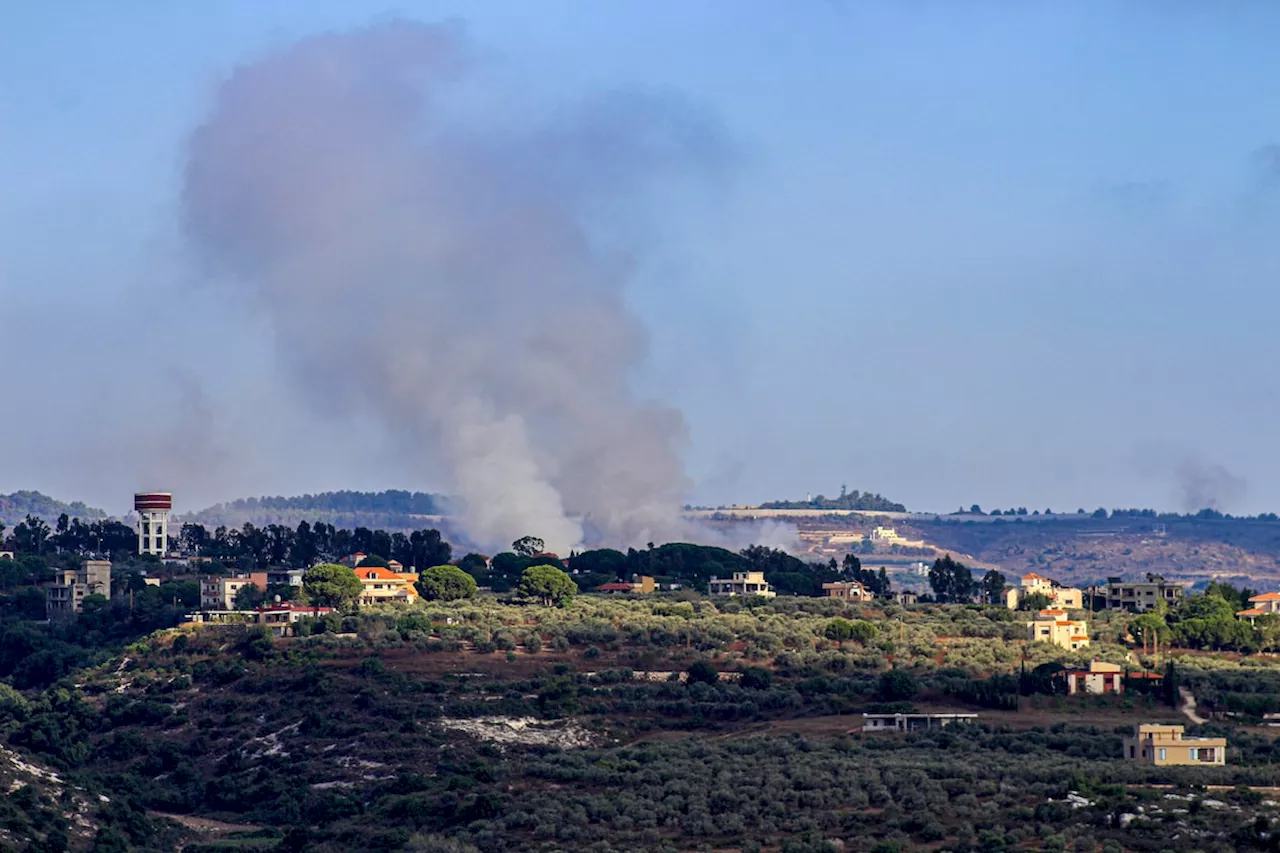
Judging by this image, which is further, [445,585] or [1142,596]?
[1142,596]

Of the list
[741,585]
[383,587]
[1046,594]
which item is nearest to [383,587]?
[383,587]

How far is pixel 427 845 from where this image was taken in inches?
3915

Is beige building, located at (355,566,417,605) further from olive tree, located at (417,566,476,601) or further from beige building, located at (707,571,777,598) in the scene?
beige building, located at (707,571,777,598)

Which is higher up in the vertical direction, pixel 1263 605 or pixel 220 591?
pixel 220 591

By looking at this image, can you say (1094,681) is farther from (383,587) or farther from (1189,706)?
(383,587)

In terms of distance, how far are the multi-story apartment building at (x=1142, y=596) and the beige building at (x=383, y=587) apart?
51385 millimetres

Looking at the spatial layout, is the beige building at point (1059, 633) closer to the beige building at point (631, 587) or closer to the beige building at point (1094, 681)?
the beige building at point (1094, 681)

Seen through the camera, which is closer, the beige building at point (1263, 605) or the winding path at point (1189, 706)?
the winding path at point (1189, 706)

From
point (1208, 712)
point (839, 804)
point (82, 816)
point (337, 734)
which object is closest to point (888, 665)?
point (1208, 712)

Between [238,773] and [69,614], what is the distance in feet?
157

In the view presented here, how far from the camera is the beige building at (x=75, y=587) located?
562 ft

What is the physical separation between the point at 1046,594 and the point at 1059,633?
2510 cm

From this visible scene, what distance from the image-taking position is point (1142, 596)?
179000 millimetres

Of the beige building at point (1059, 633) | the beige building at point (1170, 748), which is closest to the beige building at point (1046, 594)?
the beige building at point (1059, 633)
